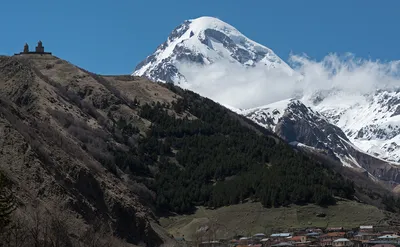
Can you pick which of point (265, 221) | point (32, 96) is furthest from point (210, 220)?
point (32, 96)

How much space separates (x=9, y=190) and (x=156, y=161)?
127 metres

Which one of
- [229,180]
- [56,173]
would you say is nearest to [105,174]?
[56,173]

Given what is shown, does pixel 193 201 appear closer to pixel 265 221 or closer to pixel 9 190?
pixel 265 221

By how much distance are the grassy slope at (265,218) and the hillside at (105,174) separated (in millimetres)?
2799

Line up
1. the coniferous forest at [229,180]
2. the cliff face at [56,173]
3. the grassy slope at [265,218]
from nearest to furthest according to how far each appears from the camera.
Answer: the cliff face at [56,173] → the grassy slope at [265,218] → the coniferous forest at [229,180]

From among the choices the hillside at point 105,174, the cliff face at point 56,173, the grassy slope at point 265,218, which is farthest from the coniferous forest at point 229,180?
the cliff face at point 56,173

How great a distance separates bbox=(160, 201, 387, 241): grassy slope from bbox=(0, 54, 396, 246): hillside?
9.18 feet

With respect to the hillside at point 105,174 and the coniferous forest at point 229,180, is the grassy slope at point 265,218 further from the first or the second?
the hillside at point 105,174

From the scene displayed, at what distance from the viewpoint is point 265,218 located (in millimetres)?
163500

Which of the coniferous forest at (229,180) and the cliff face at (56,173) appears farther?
the coniferous forest at (229,180)

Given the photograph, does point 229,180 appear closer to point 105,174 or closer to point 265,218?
point 265,218

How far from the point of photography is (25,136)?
86125 mm

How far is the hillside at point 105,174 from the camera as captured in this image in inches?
3066

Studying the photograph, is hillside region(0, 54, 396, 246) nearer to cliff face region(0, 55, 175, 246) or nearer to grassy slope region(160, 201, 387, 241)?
cliff face region(0, 55, 175, 246)
